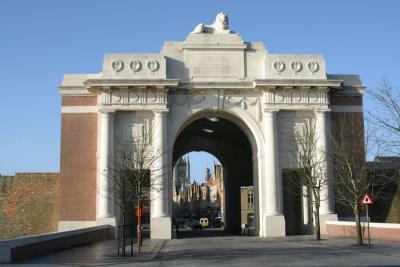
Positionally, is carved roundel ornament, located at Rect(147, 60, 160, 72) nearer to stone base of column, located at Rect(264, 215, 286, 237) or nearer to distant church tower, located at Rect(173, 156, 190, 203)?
stone base of column, located at Rect(264, 215, 286, 237)

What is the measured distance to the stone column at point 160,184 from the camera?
3428cm

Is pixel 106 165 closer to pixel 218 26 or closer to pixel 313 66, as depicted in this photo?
pixel 218 26

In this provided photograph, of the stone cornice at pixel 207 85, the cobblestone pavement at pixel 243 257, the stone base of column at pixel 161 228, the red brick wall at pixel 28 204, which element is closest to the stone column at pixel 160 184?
the stone base of column at pixel 161 228

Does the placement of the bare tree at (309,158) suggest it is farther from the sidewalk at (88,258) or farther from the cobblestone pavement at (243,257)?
the sidewalk at (88,258)

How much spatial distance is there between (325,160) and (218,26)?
10530mm

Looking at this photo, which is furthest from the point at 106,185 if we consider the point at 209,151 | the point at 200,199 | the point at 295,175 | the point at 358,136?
the point at 200,199

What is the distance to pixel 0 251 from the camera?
60.3 ft

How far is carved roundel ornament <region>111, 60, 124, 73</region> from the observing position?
35594mm

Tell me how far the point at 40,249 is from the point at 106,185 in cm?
1338

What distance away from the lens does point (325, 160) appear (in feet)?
114

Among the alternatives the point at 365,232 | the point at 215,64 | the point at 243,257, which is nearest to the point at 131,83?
the point at 215,64

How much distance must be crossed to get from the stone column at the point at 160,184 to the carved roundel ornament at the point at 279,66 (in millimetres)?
7252

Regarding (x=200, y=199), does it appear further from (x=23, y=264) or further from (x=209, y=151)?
(x=23, y=264)

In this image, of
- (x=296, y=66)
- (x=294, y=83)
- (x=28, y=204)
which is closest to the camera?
(x=294, y=83)
